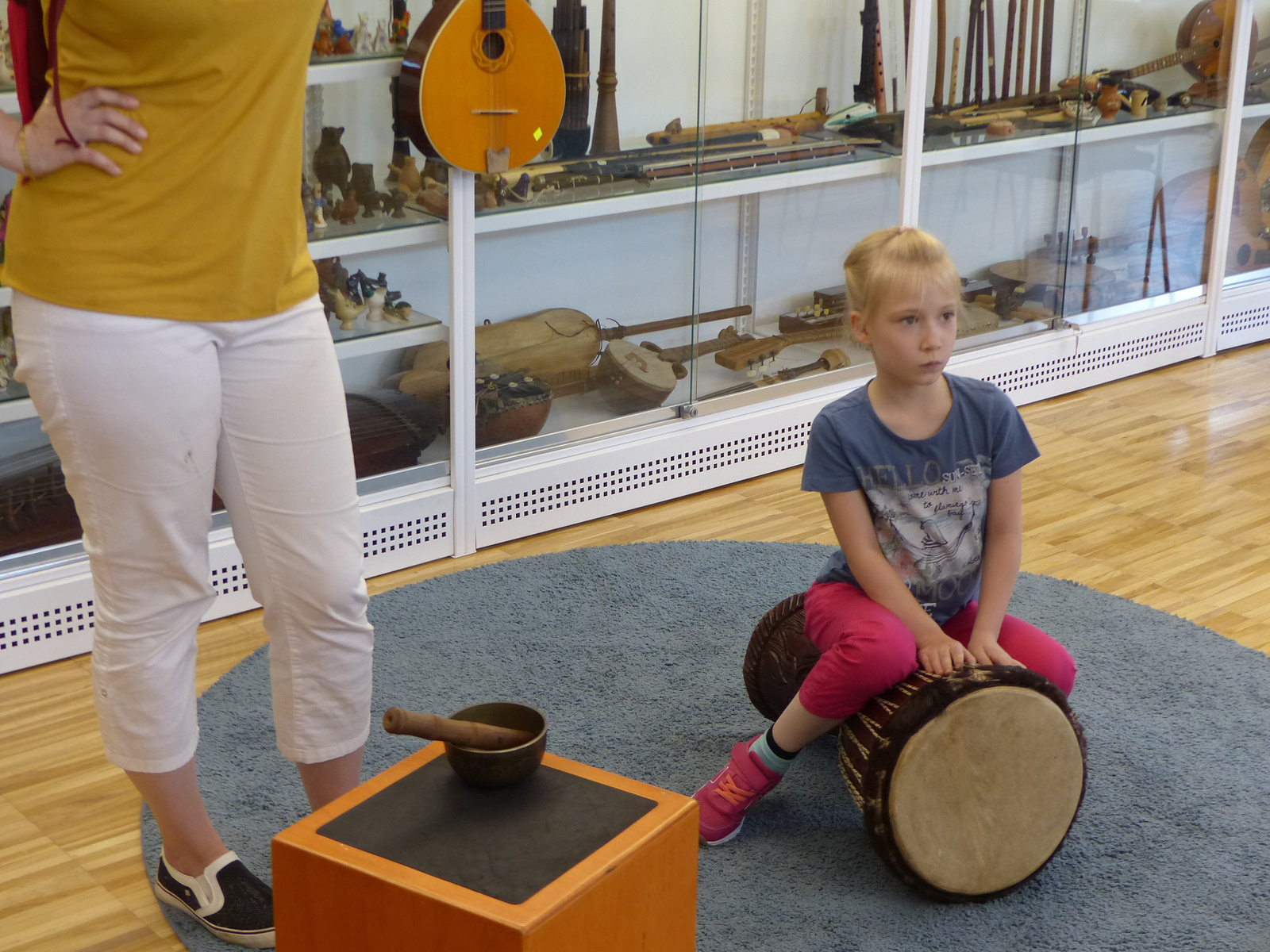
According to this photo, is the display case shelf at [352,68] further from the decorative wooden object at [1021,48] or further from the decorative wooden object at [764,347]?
the decorative wooden object at [1021,48]

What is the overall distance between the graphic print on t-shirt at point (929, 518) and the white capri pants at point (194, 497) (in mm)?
739

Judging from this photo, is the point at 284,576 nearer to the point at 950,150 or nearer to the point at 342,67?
the point at 342,67

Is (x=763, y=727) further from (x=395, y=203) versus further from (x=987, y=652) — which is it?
(x=395, y=203)

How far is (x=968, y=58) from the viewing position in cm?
382

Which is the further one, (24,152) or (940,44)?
(940,44)

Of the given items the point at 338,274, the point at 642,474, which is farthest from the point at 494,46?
the point at 642,474

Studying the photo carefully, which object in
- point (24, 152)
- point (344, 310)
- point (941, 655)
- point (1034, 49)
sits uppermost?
point (1034, 49)

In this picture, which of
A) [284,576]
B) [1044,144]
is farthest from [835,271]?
[284,576]

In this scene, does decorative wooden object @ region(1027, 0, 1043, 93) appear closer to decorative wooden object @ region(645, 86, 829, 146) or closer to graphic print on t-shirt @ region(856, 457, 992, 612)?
decorative wooden object @ region(645, 86, 829, 146)

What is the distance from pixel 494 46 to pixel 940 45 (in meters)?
1.46

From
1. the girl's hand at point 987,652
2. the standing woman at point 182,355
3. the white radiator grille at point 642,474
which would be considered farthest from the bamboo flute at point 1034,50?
the standing woman at point 182,355

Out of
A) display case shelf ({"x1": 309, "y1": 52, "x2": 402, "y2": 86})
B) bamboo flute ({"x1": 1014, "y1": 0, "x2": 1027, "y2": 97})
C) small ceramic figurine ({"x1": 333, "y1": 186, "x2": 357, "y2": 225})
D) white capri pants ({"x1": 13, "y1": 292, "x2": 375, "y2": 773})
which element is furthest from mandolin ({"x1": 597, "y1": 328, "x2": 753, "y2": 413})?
white capri pants ({"x1": 13, "y1": 292, "x2": 375, "y2": 773})

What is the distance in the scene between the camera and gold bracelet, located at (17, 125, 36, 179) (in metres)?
1.43

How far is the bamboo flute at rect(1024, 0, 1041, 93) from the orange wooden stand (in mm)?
3135
